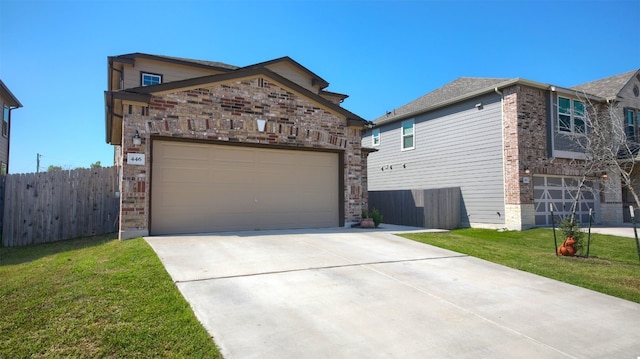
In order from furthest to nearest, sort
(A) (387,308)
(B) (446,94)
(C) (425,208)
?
1. (B) (446,94)
2. (C) (425,208)
3. (A) (387,308)

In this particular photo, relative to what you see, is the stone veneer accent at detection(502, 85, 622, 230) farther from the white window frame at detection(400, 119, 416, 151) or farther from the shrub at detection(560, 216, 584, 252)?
the shrub at detection(560, 216, 584, 252)

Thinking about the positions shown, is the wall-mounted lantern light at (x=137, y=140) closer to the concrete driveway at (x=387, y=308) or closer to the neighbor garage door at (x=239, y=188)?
the neighbor garage door at (x=239, y=188)

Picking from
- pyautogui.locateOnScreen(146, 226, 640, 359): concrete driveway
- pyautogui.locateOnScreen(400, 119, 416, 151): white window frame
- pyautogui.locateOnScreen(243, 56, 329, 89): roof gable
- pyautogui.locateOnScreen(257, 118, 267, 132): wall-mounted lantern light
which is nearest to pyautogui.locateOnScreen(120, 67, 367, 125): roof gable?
pyautogui.locateOnScreen(257, 118, 267, 132): wall-mounted lantern light

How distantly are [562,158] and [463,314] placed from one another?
44.6 feet

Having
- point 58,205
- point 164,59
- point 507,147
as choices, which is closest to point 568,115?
point 507,147

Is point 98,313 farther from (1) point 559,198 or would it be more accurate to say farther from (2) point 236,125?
(1) point 559,198

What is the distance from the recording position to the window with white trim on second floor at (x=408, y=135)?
17.8 metres

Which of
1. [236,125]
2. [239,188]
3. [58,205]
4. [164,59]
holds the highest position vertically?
[164,59]

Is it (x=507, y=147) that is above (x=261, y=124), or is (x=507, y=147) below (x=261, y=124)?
below

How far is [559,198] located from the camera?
15219mm

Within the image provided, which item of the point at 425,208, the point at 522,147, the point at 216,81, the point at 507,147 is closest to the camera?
the point at 216,81

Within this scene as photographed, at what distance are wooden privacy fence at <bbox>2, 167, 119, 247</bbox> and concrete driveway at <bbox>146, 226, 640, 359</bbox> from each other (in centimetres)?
457

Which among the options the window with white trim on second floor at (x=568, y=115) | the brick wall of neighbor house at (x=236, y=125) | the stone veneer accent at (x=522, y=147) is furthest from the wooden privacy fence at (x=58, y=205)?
the window with white trim on second floor at (x=568, y=115)

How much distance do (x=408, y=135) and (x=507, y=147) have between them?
16.7ft
